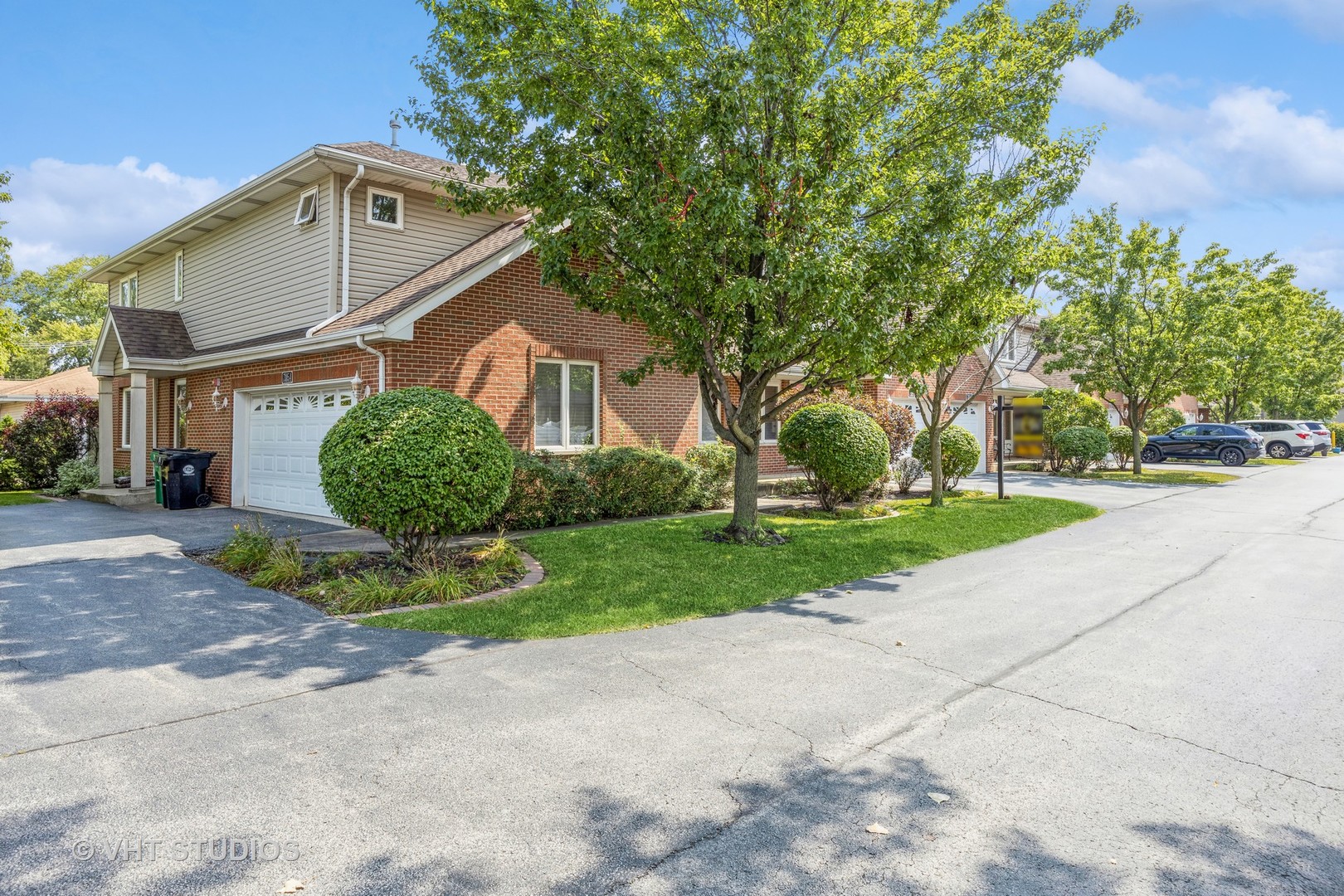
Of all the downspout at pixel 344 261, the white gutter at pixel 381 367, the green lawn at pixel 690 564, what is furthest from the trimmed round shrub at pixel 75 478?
the green lawn at pixel 690 564

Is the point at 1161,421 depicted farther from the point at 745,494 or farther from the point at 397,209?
the point at 397,209

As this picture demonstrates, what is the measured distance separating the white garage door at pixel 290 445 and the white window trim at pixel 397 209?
318 centimetres

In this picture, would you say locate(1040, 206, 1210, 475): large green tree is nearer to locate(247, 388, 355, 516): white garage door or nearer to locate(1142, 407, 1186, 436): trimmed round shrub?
locate(1142, 407, 1186, 436): trimmed round shrub

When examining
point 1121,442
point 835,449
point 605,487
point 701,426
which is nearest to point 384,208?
point 605,487

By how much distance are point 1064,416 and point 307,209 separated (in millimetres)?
24194

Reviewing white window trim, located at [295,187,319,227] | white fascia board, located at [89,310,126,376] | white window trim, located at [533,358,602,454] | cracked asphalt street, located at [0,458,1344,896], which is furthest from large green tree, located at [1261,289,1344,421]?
white fascia board, located at [89,310,126,376]

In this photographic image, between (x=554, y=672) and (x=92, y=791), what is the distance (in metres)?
2.56

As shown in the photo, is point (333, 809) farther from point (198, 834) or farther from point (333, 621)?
point (333, 621)

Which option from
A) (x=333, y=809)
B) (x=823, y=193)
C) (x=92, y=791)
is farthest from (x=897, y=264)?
(x=92, y=791)

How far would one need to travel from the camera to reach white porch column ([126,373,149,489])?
15664mm

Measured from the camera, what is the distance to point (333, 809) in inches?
133

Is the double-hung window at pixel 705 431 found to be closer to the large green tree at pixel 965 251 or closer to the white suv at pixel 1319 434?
the large green tree at pixel 965 251

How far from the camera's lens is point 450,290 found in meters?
11.5

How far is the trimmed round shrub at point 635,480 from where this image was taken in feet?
40.6
